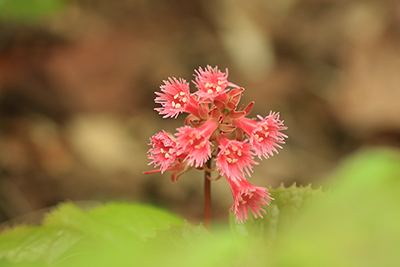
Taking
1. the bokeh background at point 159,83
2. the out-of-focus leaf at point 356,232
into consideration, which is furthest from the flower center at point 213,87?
the bokeh background at point 159,83

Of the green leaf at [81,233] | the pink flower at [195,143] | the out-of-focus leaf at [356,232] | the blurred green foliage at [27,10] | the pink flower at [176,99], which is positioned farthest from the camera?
the blurred green foliage at [27,10]

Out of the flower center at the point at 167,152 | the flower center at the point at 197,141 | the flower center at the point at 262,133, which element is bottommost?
the flower center at the point at 167,152

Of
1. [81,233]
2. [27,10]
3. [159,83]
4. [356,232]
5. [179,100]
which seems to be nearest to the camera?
[356,232]

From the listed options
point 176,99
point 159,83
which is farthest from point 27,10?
point 176,99

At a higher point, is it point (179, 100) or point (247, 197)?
point (179, 100)

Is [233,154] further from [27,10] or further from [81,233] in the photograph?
[27,10]

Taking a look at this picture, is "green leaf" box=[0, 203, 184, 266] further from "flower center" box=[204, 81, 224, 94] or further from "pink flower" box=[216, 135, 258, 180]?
"flower center" box=[204, 81, 224, 94]

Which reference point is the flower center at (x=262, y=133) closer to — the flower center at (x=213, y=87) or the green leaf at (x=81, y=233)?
the flower center at (x=213, y=87)

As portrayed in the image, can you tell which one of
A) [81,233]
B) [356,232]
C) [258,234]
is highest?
[258,234]
